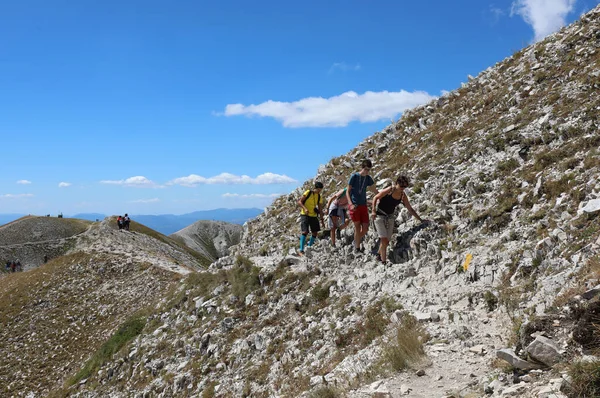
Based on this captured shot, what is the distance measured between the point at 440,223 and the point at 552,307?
701 centimetres

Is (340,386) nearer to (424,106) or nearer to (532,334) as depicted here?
(532,334)

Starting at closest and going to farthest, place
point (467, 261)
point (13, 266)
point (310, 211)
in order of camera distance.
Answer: point (467, 261)
point (310, 211)
point (13, 266)

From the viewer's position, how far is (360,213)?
14516 mm

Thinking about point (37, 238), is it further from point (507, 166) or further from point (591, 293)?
point (591, 293)

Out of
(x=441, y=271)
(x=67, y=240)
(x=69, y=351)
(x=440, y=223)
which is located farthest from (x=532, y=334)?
(x=67, y=240)

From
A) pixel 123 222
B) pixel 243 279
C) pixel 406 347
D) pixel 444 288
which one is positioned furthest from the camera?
pixel 123 222

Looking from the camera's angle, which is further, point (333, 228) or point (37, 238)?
point (37, 238)

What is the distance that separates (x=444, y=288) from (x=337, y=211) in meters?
6.43

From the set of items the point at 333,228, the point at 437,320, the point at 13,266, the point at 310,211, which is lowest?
the point at 13,266

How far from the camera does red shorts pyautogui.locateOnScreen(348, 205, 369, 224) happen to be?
14.4 m

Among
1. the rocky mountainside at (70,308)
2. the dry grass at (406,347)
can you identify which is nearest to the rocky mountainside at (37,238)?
the rocky mountainside at (70,308)

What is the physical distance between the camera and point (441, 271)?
469 inches

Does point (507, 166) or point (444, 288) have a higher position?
point (507, 166)

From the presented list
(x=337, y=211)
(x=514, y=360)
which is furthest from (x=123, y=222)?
(x=514, y=360)
